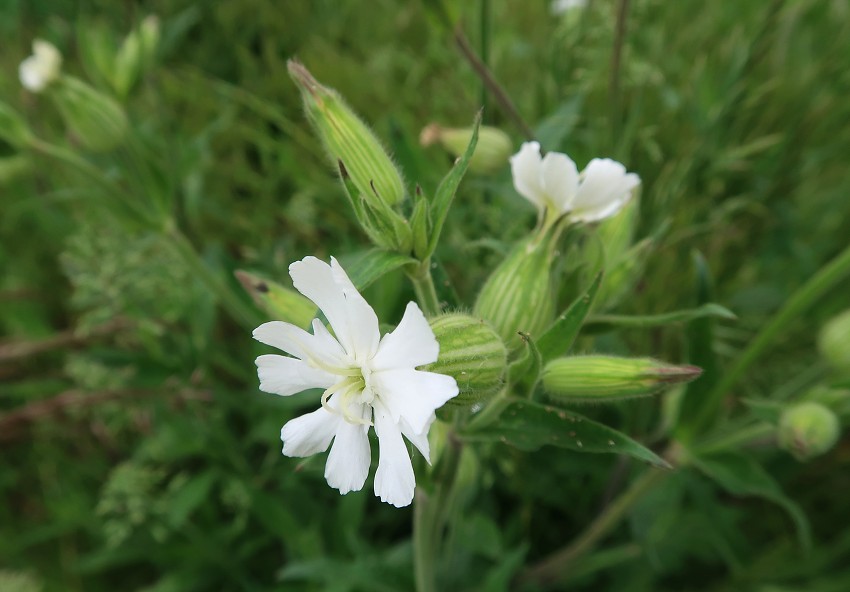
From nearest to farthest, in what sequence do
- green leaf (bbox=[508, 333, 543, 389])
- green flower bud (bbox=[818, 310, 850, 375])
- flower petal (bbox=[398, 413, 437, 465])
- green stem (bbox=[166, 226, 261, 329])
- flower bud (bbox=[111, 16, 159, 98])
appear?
flower petal (bbox=[398, 413, 437, 465]) → green leaf (bbox=[508, 333, 543, 389]) → green flower bud (bbox=[818, 310, 850, 375]) → green stem (bbox=[166, 226, 261, 329]) → flower bud (bbox=[111, 16, 159, 98])

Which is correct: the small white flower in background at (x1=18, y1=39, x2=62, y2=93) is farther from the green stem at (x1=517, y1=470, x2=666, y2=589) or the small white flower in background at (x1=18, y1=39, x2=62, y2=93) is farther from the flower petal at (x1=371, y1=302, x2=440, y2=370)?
the green stem at (x1=517, y1=470, x2=666, y2=589)

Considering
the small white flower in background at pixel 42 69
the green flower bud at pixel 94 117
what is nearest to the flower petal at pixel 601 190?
the green flower bud at pixel 94 117

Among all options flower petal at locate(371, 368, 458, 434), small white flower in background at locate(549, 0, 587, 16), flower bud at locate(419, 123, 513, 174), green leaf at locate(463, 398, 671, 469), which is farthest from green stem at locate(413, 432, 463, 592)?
small white flower in background at locate(549, 0, 587, 16)

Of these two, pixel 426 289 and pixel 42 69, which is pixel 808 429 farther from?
pixel 42 69

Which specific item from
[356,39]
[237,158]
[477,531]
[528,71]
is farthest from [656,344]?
[356,39]

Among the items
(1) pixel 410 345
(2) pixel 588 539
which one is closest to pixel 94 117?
(1) pixel 410 345
